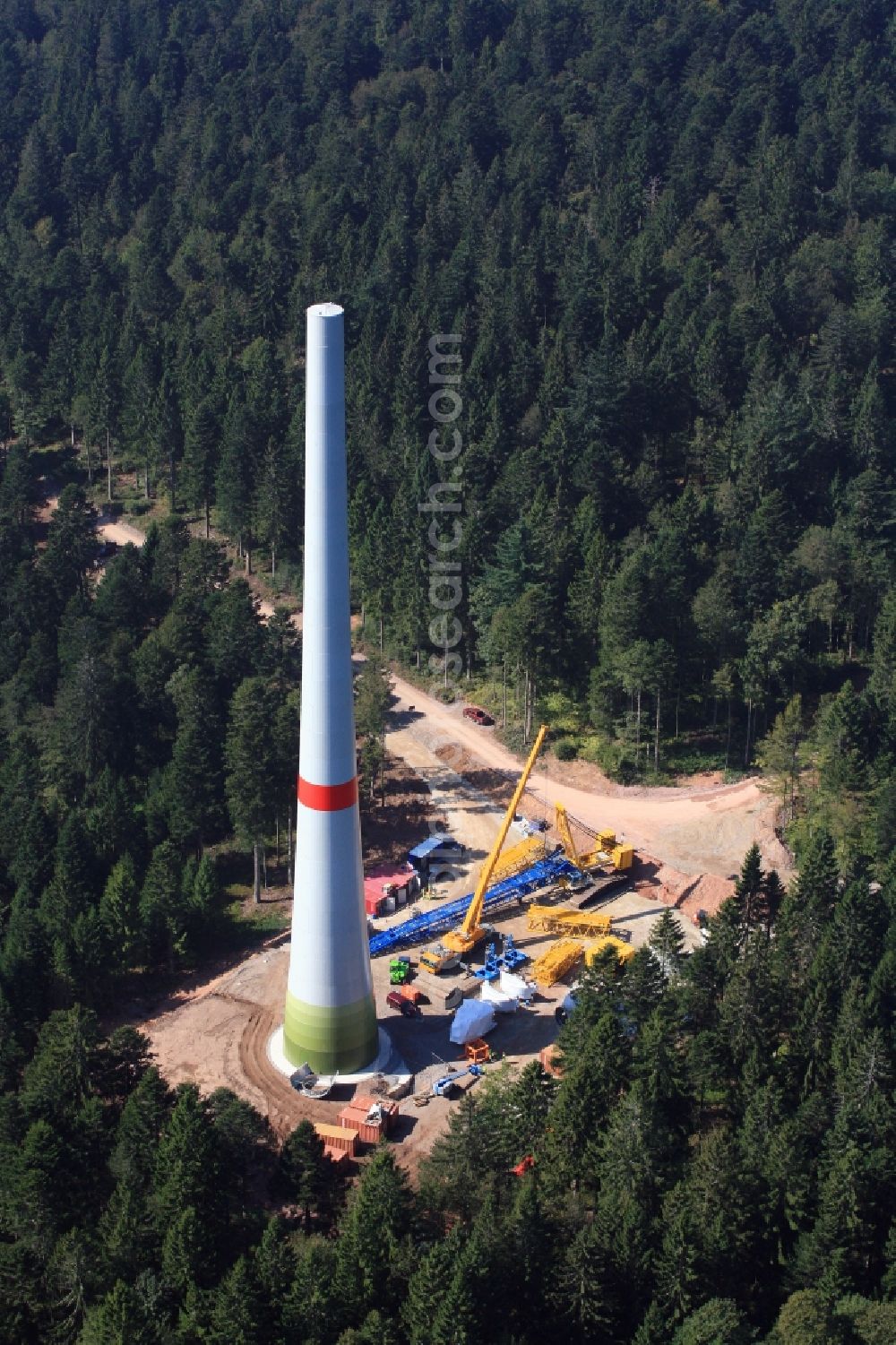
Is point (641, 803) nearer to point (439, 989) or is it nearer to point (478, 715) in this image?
point (478, 715)

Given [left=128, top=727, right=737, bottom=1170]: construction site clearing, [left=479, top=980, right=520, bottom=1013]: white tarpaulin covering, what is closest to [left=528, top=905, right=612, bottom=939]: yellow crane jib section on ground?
[left=128, top=727, right=737, bottom=1170]: construction site clearing

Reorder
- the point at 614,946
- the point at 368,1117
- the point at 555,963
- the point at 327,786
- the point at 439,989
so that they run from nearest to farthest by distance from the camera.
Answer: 1. the point at 327,786
2. the point at 368,1117
3. the point at 614,946
4. the point at 439,989
5. the point at 555,963

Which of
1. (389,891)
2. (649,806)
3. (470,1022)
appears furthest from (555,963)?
(649,806)

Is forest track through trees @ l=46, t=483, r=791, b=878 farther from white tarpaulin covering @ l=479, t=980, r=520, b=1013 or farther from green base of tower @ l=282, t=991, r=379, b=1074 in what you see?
green base of tower @ l=282, t=991, r=379, b=1074

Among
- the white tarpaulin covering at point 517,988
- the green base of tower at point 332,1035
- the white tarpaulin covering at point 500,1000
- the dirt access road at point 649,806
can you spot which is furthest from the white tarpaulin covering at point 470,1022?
the dirt access road at point 649,806

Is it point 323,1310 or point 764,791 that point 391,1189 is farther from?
point 764,791

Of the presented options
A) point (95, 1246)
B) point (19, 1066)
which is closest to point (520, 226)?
point (19, 1066)
